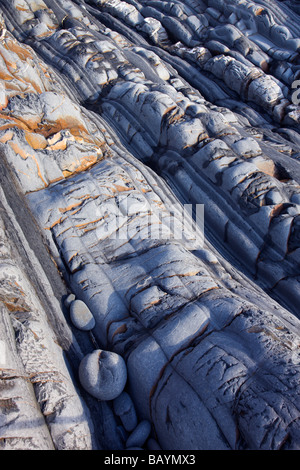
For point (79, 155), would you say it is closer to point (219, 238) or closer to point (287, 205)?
point (219, 238)

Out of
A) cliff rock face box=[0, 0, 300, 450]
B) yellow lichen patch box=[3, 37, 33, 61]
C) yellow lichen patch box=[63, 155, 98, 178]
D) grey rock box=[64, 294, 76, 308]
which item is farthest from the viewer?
yellow lichen patch box=[3, 37, 33, 61]

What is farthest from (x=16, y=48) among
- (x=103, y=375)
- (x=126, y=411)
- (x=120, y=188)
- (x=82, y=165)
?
(x=126, y=411)

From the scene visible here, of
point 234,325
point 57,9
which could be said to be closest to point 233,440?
point 234,325

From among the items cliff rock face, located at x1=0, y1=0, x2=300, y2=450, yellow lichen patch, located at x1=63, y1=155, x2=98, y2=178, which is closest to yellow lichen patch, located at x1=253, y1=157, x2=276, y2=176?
cliff rock face, located at x1=0, y1=0, x2=300, y2=450

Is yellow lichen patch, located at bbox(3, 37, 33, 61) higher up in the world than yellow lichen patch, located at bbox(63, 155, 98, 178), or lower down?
higher up

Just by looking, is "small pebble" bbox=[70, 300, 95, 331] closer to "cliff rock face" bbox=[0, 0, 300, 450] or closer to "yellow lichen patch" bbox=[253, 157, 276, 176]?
"cliff rock face" bbox=[0, 0, 300, 450]

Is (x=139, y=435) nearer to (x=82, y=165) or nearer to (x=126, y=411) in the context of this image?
(x=126, y=411)
